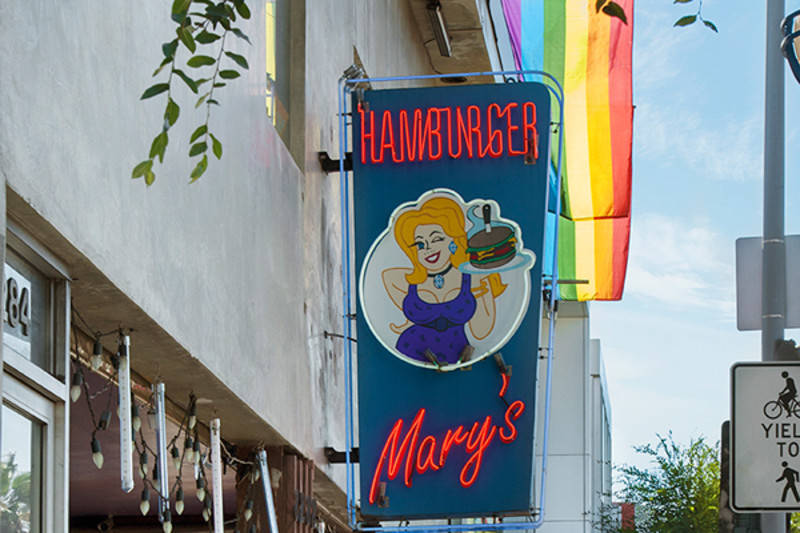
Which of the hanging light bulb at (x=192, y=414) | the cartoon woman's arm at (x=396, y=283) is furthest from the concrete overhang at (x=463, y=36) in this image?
the hanging light bulb at (x=192, y=414)

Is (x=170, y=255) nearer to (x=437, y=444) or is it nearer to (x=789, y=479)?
(x=789, y=479)

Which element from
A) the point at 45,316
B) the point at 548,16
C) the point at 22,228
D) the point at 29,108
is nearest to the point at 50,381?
the point at 45,316

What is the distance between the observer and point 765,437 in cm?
622

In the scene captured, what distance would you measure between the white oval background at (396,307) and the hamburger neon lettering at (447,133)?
37cm

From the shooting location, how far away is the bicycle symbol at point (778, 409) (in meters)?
6.25

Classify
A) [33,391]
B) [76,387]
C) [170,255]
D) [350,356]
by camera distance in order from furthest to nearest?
[350,356] < [170,255] < [76,387] < [33,391]

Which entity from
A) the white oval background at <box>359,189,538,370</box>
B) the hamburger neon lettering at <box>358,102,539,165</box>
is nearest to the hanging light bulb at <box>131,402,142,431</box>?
the white oval background at <box>359,189,538,370</box>

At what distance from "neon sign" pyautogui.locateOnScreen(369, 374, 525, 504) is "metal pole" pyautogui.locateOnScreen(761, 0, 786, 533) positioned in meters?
1.86

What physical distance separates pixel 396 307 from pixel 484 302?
0.67m

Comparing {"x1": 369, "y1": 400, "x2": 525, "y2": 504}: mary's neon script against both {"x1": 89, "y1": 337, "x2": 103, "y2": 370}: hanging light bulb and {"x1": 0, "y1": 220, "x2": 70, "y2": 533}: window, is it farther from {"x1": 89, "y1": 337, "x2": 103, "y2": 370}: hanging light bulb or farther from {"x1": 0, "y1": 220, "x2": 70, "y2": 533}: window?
{"x1": 0, "y1": 220, "x2": 70, "y2": 533}: window

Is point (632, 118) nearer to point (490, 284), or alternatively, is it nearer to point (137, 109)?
point (490, 284)

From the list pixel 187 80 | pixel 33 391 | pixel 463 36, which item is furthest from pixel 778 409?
pixel 463 36

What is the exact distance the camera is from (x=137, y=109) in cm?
600

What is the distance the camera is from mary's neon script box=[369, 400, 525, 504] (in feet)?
30.9
